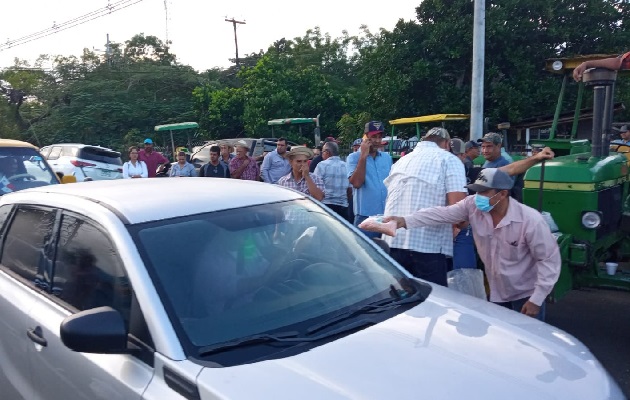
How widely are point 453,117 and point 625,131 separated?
397 cm

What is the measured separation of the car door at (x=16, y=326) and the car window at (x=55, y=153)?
1454 cm

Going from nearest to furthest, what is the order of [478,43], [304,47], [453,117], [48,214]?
[48,214], [478,43], [453,117], [304,47]

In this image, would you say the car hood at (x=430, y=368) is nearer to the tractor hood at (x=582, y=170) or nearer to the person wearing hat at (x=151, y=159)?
the tractor hood at (x=582, y=170)

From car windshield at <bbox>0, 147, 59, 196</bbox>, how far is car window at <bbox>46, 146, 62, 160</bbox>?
962 cm

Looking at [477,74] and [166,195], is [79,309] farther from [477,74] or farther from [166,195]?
[477,74]

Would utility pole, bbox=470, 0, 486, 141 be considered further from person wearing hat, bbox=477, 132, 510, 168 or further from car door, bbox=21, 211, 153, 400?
car door, bbox=21, 211, 153, 400

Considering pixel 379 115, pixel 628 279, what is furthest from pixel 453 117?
pixel 628 279

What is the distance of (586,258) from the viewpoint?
182 inches

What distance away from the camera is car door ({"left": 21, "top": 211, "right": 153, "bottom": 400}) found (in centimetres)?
228

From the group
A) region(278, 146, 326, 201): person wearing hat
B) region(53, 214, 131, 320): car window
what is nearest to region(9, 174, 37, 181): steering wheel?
region(278, 146, 326, 201): person wearing hat

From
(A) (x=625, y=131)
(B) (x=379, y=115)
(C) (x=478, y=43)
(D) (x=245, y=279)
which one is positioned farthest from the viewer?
(B) (x=379, y=115)

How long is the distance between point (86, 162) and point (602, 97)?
13.9 meters

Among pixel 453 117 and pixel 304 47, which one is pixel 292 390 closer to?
pixel 453 117

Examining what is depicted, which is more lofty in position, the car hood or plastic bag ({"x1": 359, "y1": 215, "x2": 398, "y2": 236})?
plastic bag ({"x1": 359, "y1": 215, "x2": 398, "y2": 236})
